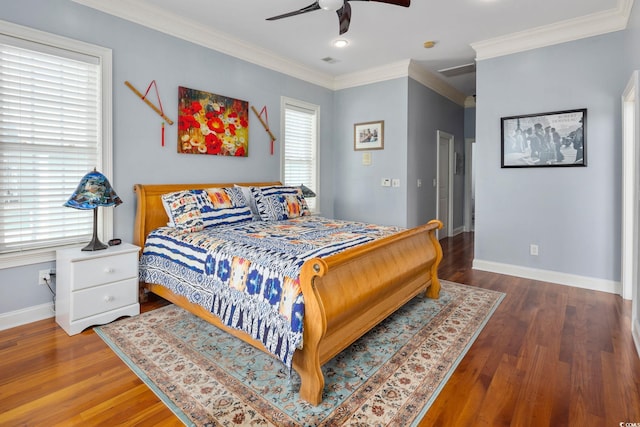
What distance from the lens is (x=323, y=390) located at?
1862 mm

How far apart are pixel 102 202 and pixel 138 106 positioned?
1.14 meters

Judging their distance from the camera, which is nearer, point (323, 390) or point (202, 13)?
point (323, 390)

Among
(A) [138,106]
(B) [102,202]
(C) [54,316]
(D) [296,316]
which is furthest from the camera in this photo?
(A) [138,106]

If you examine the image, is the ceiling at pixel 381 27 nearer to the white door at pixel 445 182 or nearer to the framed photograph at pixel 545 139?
the framed photograph at pixel 545 139

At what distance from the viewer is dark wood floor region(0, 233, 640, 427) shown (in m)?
1.67

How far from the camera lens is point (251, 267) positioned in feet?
7.01

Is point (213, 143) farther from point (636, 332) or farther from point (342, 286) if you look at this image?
point (636, 332)

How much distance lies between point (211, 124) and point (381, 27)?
7.01 ft

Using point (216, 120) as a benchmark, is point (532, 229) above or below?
below

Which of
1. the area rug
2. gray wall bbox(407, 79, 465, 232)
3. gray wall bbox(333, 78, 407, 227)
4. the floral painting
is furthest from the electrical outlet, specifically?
gray wall bbox(407, 79, 465, 232)

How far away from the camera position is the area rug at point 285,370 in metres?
1.69

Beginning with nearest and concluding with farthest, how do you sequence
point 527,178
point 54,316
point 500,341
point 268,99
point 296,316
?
point 296,316 → point 500,341 → point 54,316 → point 527,178 → point 268,99

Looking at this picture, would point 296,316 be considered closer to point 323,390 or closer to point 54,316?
point 323,390

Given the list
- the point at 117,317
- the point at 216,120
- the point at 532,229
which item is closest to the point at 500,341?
the point at 532,229
